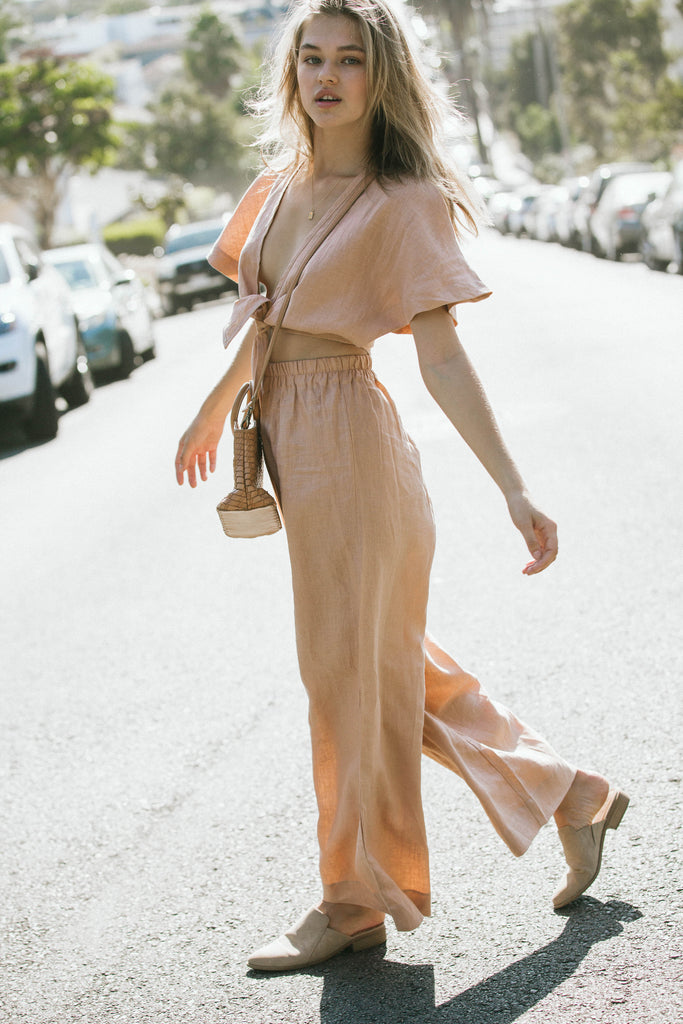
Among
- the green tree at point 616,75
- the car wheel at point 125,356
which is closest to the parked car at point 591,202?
Answer: the green tree at point 616,75

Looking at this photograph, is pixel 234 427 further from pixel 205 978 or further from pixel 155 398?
pixel 155 398

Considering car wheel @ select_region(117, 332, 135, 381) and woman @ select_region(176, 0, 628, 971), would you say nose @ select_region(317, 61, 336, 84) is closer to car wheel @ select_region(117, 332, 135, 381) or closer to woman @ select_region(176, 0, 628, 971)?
woman @ select_region(176, 0, 628, 971)

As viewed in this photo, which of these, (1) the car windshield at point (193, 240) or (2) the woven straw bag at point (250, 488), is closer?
(2) the woven straw bag at point (250, 488)

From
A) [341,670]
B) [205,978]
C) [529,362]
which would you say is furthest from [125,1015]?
[529,362]

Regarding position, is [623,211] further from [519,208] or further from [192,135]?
[192,135]

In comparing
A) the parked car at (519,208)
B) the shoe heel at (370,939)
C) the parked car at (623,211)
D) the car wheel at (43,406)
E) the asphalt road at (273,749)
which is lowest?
the parked car at (519,208)

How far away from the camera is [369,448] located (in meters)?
2.99

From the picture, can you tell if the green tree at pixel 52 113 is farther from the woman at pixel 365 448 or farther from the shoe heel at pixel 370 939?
the shoe heel at pixel 370 939

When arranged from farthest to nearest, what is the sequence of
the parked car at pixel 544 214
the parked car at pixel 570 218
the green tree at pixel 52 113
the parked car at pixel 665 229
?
the green tree at pixel 52 113 < the parked car at pixel 544 214 < the parked car at pixel 570 218 < the parked car at pixel 665 229

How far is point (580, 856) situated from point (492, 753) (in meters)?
0.34

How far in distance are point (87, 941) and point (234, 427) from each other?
4.16 ft

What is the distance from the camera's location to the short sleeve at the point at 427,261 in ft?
9.41

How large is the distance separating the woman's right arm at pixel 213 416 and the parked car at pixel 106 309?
12.9 metres

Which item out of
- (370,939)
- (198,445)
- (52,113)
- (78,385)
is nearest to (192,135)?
(52,113)
